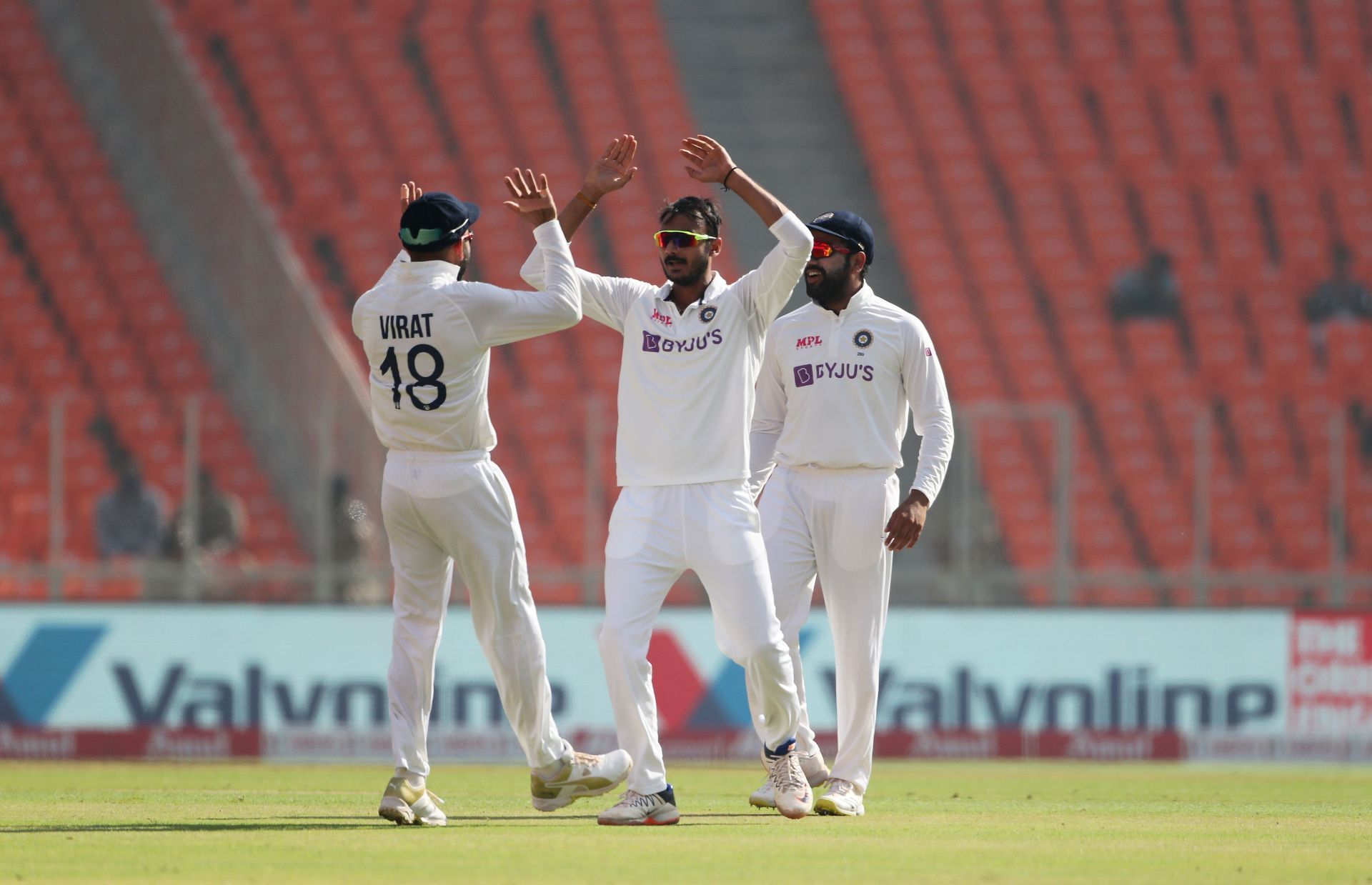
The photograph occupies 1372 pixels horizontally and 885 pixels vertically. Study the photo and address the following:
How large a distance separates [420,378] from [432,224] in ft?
1.79

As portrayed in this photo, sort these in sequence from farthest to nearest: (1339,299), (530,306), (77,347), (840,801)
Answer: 1. (1339,299)
2. (77,347)
3. (840,801)
4. (530,306)

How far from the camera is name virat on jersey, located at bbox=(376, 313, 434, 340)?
23.3 ft

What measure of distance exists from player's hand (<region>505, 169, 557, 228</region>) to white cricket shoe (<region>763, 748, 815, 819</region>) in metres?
2.12

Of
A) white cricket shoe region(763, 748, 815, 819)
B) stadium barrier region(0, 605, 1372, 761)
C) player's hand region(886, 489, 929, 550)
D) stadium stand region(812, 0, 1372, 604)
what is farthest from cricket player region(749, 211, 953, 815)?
stadium stand region(812, 0, 1372, 604)

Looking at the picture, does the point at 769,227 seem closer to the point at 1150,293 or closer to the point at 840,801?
the point at 840,801

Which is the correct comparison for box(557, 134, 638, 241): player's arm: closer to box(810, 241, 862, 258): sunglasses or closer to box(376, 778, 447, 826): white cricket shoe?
box(810, 241, 862, 258): sunglasses

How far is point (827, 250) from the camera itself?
7973 millimetres

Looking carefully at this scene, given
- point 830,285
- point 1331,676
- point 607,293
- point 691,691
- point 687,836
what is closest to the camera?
point 687,836

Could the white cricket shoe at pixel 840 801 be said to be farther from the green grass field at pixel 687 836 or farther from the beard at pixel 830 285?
the beard at pixel 830 285

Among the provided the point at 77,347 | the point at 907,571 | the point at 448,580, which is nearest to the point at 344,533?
the point at 907,571

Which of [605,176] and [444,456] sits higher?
[605,176]

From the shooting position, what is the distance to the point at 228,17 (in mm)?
20391

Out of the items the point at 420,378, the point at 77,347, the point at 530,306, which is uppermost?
the point at 77,347

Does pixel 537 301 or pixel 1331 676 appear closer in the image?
pixel 537 301
